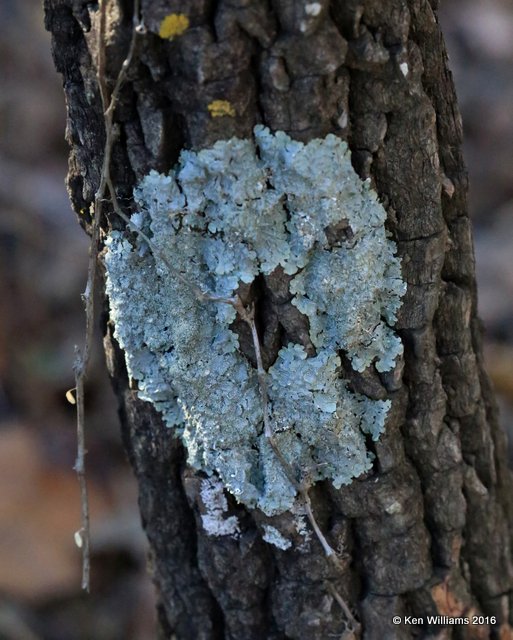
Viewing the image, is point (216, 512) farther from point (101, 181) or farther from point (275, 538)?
point (101, 181)

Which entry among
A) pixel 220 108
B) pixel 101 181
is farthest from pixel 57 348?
pixel 220 108

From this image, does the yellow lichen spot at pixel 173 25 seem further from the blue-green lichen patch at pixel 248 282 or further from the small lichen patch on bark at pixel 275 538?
the small lichen patch on bark at pixel 275 538

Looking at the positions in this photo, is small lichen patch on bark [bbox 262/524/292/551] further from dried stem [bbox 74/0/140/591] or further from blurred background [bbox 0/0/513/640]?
blurred background [bbox 0/0/513/640]

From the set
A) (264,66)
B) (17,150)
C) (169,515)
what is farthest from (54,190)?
(264,66)

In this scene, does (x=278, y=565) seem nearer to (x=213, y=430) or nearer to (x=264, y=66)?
(x=213, y=430)

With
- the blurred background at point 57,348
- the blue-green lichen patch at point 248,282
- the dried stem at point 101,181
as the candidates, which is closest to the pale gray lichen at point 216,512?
the blue-green lichen patch at point 248,282

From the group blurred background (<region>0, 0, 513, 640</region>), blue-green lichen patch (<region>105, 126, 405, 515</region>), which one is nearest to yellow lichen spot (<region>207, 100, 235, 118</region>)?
blue-green lichen patch (<region>105, 126, 405, 515</region>)
